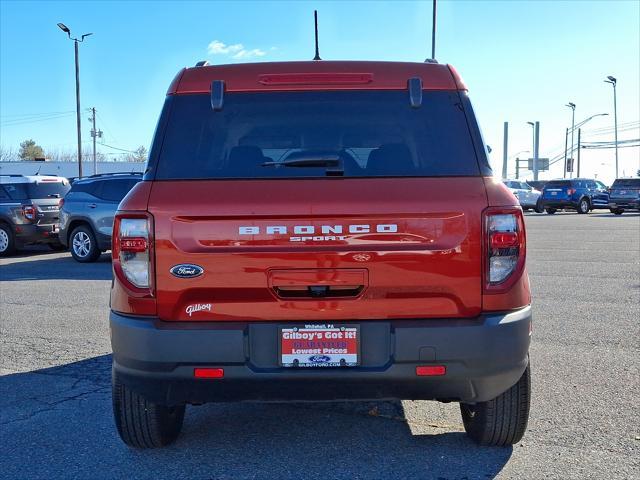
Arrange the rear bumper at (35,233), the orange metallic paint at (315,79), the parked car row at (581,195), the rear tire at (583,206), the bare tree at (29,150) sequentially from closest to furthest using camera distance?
1. the orange metallic paint at (315,79)
2. the rear bumper at (35,233)
3. the parked car row at (581,195)
4. the rear tire at (583,206)
5. the bare tree at (29,150)

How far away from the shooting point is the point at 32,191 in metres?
15.4

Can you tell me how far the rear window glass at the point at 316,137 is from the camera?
327cm

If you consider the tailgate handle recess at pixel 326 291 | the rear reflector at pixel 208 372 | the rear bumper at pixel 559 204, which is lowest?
the rear bumper at pixel 559 204

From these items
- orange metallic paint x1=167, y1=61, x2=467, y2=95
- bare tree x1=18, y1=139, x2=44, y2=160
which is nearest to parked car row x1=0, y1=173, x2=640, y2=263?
orange metallic paint x1=167, y1=61, x2=467, y2=95

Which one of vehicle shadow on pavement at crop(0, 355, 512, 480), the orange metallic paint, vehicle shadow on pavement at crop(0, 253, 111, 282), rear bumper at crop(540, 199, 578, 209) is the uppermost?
the orange metallic paint

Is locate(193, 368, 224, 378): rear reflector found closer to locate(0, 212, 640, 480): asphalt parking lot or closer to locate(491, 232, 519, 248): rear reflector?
locate(0, 212, 640, 480): asphalt parking lot

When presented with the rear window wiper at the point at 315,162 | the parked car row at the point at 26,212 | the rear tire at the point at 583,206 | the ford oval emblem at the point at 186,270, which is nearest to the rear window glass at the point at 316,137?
the rear window wiper at the point at 315,162

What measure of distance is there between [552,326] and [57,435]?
16.2 feet

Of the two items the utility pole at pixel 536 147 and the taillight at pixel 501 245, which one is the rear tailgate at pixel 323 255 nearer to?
the taillight at pixel 501 245

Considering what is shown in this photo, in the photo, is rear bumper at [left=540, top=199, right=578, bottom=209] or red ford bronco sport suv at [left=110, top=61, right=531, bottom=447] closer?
red ford bronco sport suv at [left=110, top=61, right=531, bottom=447]

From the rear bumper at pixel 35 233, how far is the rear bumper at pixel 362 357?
13.1 metres

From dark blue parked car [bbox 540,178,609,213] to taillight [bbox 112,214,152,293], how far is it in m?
33.2

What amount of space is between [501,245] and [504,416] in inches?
40.6

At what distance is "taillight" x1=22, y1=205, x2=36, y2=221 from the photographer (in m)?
15.1
